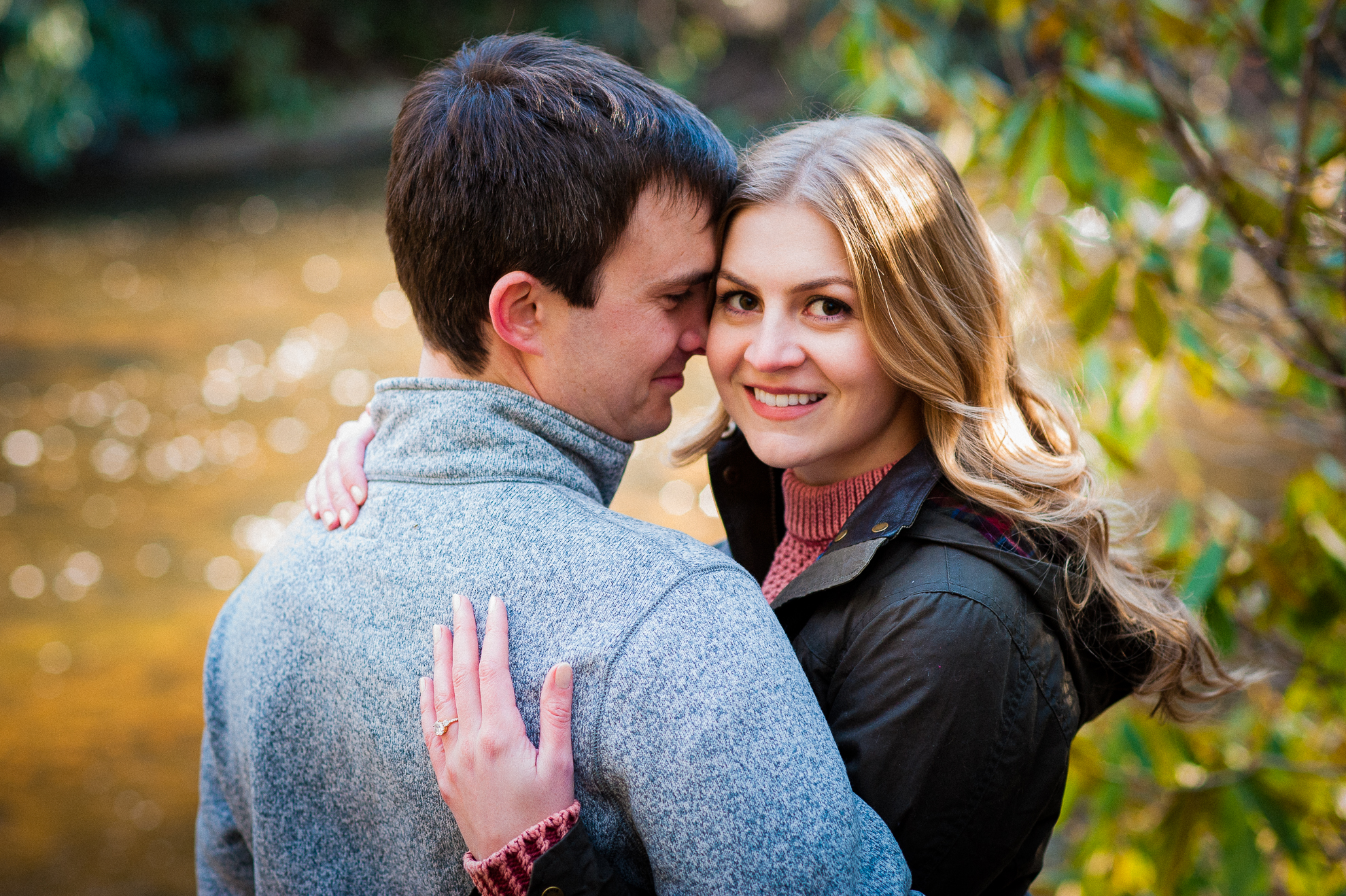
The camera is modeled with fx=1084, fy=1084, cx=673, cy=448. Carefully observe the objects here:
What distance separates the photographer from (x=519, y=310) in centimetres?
153

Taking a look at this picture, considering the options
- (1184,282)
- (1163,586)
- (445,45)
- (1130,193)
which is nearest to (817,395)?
(1163,586)

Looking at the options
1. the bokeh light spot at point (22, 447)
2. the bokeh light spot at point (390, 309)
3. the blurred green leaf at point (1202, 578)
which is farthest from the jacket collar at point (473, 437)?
the bokeh light spot at point (390, 309)

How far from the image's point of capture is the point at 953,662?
1363 mm

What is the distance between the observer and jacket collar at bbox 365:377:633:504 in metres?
1.39

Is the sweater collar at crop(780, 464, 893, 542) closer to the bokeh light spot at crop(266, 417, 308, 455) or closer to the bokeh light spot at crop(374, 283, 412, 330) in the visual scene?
the bokeh light spot at crop(266, 417, 308, 455)

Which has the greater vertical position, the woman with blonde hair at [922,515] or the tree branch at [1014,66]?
the tree branch at [1014,66]

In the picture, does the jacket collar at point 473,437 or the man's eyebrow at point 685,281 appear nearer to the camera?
the jacket collar at point 473,437

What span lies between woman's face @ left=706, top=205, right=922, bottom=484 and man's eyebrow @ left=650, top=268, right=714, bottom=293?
3cm

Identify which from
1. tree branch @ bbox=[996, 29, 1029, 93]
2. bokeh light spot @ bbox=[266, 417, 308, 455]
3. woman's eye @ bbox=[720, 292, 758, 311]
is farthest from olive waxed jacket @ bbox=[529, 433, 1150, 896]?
bokeh light spot @ bbox=[266, 417, 308, 455]

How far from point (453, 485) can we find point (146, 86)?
1502 cm

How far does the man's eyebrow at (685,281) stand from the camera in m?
1.62

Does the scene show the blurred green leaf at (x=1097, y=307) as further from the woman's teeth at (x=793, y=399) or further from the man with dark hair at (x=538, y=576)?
the man with dark hair at (x=538, y=576)

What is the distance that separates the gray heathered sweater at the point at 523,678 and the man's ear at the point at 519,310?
10 cm

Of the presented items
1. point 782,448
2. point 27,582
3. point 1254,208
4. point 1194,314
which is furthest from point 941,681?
point 27,582
